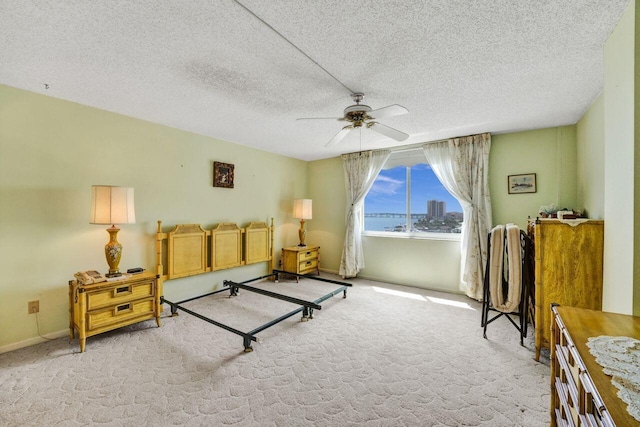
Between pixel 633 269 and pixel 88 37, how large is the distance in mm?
3589

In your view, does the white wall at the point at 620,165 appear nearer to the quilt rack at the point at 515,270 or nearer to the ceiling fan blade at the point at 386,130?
the quilt rack at the point at 515,270

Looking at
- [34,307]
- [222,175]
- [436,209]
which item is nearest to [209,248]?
[222,175]

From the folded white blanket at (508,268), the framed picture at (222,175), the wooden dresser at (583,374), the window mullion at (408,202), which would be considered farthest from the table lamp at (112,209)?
the window mullion at (408,202)

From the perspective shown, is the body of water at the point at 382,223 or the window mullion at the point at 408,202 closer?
the window mullion at the point at 408,202

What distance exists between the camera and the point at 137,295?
275cm

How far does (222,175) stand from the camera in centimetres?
419

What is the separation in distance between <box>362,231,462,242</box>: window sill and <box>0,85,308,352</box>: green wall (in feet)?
9.78

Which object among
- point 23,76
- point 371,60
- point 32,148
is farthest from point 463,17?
point 32,148

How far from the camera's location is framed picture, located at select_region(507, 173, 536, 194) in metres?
3.63

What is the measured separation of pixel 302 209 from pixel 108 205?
3.05 meters

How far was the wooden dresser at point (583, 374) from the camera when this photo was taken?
2.41ft

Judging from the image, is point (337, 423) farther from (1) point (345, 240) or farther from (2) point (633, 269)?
(1) point (345, 240)

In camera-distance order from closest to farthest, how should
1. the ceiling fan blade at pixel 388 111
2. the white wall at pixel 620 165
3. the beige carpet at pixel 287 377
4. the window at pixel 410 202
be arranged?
the white wall at pixel 620 165
the beige carpet at pixel 287 377
the ceiling fan blade at pixel 388 111
the window at pixel 410 202

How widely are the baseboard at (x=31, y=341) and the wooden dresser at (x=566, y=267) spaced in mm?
4601
